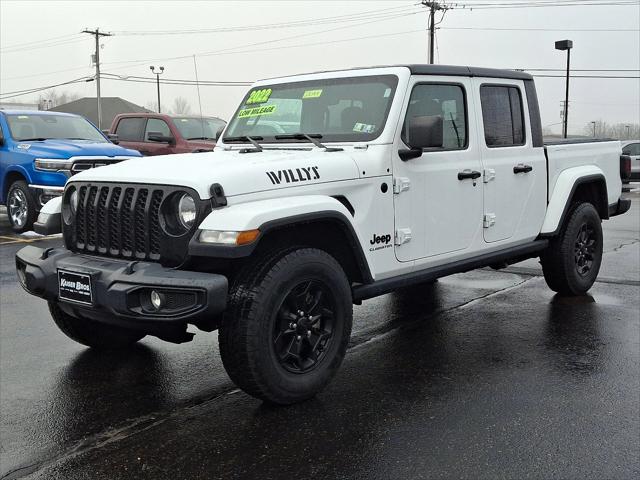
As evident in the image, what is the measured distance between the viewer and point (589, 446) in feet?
11.4

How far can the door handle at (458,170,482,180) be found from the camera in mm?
5066

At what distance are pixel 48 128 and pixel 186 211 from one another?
9216mm

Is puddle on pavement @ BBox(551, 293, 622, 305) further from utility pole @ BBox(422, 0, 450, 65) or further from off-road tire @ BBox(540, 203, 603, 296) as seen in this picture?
utility pole @ BBox(422, 0, 450, 65)

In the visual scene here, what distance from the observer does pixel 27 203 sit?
11.2 metres

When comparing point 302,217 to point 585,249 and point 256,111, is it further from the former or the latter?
point 585,249

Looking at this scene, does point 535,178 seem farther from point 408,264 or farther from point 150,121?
point 150,121

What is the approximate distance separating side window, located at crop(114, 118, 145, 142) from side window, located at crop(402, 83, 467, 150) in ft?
36.8

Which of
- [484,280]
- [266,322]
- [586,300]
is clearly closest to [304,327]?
[266,322]

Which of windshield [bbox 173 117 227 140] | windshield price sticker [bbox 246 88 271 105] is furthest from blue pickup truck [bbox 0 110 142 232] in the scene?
windshield price sticker [bbox 246 88 271 105]

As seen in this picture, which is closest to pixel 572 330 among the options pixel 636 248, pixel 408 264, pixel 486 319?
pixel 486 319

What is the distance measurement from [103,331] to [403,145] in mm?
2359

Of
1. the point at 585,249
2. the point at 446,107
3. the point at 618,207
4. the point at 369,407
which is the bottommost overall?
the point at 369,407

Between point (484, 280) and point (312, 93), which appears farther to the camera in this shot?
point (484, 280)

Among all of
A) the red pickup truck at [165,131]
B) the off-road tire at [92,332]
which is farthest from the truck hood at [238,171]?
the red pickup truck at [165,131]
